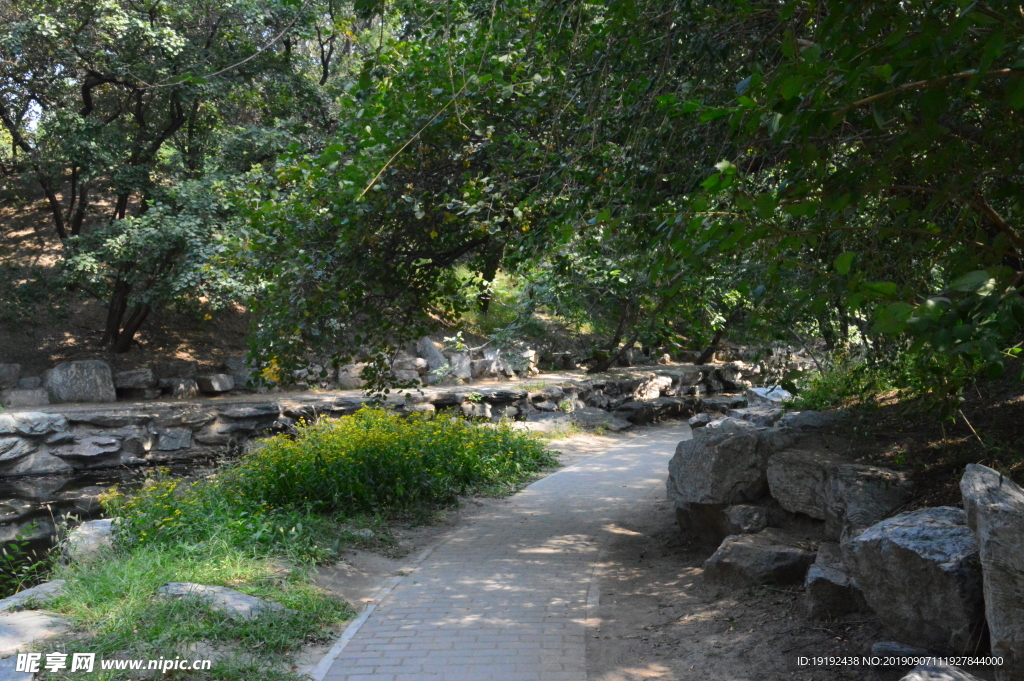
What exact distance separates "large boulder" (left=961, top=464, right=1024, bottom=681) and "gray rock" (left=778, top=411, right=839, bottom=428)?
11.8ft

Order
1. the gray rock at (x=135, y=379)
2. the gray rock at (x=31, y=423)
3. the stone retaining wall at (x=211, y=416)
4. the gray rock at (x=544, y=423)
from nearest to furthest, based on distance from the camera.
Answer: the gray rock at (x=31, y=423) → the stone retaining wall at (x=211, y=416) → the gray rock at (x=544, y=423) → the gray rock at (x=135, y=379)

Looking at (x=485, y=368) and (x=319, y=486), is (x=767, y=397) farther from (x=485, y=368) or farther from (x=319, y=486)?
(x=485, y=368)

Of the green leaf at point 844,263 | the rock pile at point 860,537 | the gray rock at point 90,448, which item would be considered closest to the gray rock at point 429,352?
the gray rock at point 90,448

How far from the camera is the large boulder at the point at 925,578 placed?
152 inches

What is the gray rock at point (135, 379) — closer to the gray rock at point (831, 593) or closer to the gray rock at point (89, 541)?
the gray rock at point (89, 541)

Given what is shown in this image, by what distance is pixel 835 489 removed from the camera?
565 cm

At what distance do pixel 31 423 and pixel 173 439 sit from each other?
2527 millimetres

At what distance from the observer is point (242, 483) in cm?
826

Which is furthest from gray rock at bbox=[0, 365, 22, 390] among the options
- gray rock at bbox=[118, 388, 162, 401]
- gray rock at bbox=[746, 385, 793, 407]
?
gray rock at bbox=[746, 385, 793, 407]

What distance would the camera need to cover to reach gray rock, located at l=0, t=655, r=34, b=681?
3.91 meters

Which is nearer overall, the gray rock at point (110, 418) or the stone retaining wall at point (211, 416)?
the stone retaining wall at point (211, 416)

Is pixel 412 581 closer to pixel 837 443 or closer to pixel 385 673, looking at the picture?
pixel 385 673

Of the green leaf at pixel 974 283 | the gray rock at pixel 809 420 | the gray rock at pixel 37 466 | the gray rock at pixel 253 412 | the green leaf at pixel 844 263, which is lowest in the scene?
the gray rock at pixel 37 466

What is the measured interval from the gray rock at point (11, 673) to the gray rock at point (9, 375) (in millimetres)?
16400
